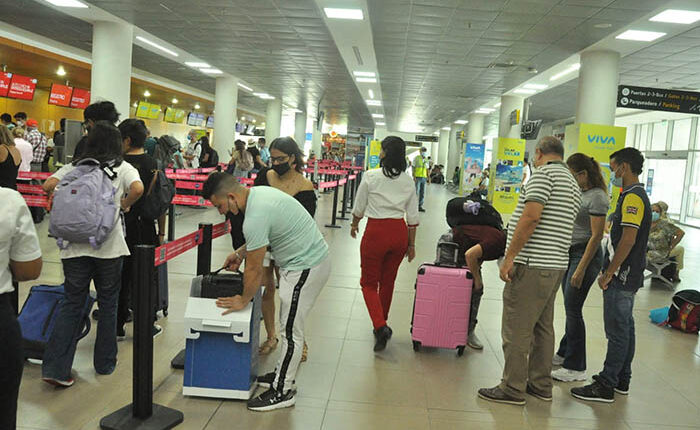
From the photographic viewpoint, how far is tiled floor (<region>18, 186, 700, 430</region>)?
342 centimetres

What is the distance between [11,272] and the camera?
2.16 m

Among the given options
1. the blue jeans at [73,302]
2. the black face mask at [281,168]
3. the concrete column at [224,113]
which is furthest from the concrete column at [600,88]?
the concrete column at [224,113]

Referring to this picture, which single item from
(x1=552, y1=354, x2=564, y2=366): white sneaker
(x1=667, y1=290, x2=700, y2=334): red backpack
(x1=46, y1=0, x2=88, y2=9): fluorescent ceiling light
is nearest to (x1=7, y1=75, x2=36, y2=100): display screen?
(x1=46, y1=0, x2=88, y2=9): fluorescent ceiling light

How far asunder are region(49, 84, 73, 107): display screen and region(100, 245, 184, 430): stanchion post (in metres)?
18.6

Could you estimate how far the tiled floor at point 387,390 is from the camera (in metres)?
3.42

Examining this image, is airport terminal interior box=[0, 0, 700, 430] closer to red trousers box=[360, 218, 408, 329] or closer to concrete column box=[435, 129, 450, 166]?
red trousers box=[360, 218, 408, 329]

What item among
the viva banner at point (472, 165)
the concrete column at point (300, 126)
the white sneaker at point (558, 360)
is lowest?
the white sneaker at point (558, 360)

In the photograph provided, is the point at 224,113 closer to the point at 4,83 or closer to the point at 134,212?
the point at 4,83

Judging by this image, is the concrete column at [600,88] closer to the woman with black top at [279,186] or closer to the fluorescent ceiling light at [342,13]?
the fluorescent ceiling light at [342,13]

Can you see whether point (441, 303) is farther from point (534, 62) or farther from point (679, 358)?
point (534, 62)

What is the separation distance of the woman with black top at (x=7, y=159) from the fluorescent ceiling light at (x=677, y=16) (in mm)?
9047

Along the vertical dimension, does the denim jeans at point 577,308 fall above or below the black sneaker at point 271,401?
above

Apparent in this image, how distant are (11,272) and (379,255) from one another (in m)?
2.87

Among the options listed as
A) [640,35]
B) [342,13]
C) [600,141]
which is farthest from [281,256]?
[640,35]
